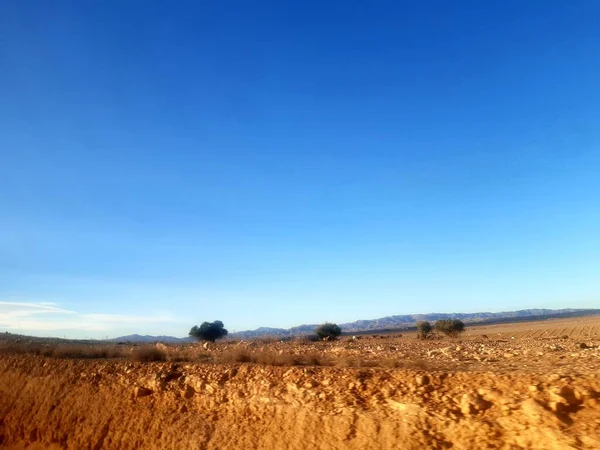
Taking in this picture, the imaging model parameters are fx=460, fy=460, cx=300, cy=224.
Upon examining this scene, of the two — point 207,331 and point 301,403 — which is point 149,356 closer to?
point 301,403

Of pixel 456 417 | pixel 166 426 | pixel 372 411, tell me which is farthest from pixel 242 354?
pixel 456 417

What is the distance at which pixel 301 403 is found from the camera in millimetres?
11641

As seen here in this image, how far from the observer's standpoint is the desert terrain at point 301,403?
9.19 m

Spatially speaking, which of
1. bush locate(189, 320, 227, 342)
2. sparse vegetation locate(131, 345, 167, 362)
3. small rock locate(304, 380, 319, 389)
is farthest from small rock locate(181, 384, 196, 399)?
bush locate(189, 320, 227, 342)

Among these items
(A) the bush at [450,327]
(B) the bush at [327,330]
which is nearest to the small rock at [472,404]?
(A) the bush at [450,327]

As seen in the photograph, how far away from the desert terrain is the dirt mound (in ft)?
0.09

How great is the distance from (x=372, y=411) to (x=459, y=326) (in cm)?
4632

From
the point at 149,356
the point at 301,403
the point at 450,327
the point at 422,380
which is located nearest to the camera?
the point at 422,380

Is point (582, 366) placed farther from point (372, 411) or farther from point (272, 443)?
point (272, 443)

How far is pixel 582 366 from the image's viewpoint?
1143 cm

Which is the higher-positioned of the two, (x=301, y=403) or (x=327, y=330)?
(x=327, y=330)

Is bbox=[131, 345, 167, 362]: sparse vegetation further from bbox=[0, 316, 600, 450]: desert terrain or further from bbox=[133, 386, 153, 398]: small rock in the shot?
bbox=[133, 386, 153, 398]: small rock

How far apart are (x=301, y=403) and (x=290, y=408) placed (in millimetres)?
307

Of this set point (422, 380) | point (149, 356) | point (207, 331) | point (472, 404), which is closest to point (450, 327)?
point (207, 331)
